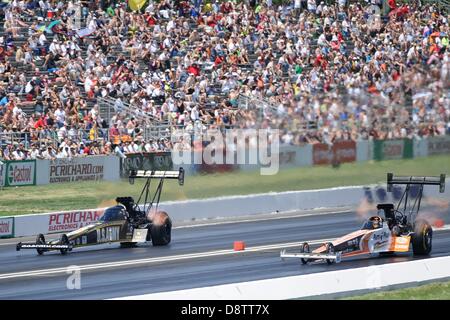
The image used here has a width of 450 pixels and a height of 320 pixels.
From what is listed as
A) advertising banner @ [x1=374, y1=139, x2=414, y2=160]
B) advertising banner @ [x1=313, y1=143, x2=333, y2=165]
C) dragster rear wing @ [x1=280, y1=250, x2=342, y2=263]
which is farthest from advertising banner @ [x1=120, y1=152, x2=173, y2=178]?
dragster rear wing @ [x1=280, y1=250, x2=342, y2=263]

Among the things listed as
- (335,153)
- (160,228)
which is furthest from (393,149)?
(160,228)

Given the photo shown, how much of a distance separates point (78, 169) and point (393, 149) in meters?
10.2

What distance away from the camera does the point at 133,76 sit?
145 ft

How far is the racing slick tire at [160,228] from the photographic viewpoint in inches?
1192

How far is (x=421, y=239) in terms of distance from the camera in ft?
89.1

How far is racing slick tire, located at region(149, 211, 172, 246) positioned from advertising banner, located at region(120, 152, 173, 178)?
31.2 ft

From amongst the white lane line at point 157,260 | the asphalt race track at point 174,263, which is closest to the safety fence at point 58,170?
the asphalt race track at point 174,263

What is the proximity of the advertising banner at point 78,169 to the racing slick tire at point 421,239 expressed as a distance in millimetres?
14688

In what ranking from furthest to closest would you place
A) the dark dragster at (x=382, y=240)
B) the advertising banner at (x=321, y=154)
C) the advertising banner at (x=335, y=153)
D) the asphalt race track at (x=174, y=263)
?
the advertising banner at (x=335, y=153) → the advertising banner at (x=321, y=154) → the dark dragster at (x=382, y=240) → the asphalt race track at (x=174, y=263)

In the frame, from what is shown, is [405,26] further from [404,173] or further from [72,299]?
[72,299]

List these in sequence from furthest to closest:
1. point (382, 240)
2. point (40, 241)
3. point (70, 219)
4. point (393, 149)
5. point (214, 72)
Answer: point (214, 72) → point (393, 149) → point (70, 219) → point (40, 241) → point (382, 240)

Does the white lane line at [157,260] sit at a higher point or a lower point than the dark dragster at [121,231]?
lower

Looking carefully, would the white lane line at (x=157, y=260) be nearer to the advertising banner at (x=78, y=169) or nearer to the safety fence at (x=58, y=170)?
the safety fence at (x=58, y=170)

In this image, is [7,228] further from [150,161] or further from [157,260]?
[150,161]
